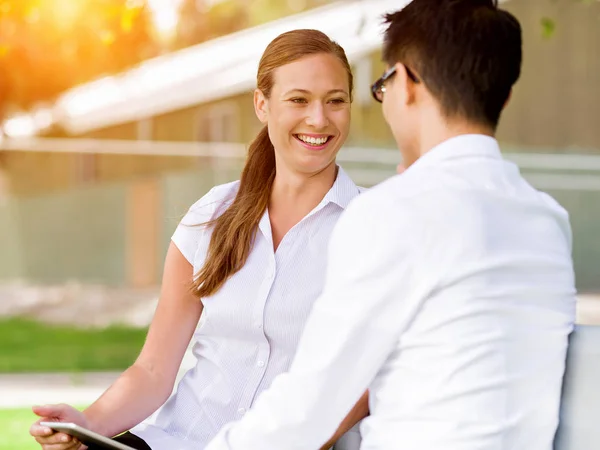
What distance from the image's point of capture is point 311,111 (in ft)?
9.34

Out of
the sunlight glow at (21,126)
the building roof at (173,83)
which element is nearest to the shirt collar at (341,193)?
the building roof at (173,83)

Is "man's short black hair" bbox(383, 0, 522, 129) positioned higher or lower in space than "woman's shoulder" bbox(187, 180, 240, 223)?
higher

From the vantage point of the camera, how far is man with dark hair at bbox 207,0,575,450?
1.74m

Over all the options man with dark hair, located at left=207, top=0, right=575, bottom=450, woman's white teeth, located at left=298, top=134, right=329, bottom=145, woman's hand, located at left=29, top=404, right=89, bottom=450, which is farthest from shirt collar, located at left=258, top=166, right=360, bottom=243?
man with dark hair, located at left=207, top=0, right=575, bottom=450

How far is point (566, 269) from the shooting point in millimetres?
1900

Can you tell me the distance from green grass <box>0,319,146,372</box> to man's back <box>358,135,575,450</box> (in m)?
9.57

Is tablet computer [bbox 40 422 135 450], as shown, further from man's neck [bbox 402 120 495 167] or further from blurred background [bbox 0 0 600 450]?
blurred background [bbox 0 0 600 450]

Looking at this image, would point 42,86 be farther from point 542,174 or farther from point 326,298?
point 326,298

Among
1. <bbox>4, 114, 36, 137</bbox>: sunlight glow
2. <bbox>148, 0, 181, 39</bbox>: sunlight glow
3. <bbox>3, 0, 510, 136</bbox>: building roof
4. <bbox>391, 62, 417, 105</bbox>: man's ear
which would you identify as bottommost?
<bbox>391, 62, 417, 105</bbox>: man's ear

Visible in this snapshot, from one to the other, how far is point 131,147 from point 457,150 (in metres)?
11.9

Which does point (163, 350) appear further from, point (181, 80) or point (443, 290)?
point (181, 80)

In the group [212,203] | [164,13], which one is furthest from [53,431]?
[164,13]

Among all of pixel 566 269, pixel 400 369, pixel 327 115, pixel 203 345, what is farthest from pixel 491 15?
pixel 203 345

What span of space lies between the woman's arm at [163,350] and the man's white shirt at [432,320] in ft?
3.20
